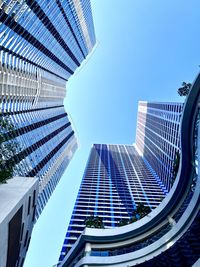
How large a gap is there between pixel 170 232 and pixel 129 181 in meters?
78.4

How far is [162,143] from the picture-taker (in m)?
102

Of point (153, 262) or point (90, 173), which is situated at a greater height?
point (153, 262)

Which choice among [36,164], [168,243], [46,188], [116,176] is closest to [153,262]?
[168,243]

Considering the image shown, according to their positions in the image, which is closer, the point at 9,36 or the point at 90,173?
the point at 9,36

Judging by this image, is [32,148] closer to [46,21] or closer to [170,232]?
[46,21]

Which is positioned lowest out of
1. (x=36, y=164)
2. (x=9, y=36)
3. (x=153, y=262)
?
(x=36, y=164)

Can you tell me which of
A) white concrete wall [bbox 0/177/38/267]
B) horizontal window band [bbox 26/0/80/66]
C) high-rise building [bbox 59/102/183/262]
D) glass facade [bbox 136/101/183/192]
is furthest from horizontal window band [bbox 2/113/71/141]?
glass facade [bbox 136/101/183/192]

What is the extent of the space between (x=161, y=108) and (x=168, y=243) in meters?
89.6

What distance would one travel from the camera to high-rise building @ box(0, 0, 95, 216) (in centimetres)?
6306

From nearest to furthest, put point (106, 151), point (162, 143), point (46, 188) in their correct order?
1. point (46, 188)
2. point (162, 143)
3. point (106, 151)

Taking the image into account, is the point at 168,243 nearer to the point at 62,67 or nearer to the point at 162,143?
the point at 162,143

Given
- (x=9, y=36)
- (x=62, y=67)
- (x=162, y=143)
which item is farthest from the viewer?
(x=62, y=67)

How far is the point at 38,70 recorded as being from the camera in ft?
327

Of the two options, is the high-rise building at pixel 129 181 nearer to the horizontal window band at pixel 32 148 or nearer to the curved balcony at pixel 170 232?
the curved balcony at pixel 170 232
